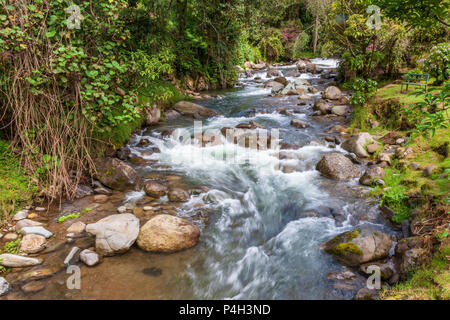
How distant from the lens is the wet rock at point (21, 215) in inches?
164

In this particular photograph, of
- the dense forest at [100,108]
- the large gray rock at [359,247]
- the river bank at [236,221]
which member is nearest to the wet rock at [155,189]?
the river bank at [236,221]

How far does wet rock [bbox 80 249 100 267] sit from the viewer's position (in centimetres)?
358

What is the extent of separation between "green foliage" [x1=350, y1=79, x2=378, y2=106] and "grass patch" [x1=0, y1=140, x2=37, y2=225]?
8541 mm

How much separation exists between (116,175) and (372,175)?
5.23 m

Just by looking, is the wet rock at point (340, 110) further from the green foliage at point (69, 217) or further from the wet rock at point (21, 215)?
the wet rock at point (21, 215)

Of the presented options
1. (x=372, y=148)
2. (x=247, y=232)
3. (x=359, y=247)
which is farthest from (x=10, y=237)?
(x=372, y=148)

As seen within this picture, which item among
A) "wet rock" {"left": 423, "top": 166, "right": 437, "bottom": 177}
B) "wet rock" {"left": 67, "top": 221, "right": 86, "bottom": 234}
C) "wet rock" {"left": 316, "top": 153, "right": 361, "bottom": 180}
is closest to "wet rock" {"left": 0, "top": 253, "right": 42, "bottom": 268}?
"wet rock" {"left": 67, "top": 221, "right": 86, "bottom": 234}

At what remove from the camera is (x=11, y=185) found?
437 centimetres

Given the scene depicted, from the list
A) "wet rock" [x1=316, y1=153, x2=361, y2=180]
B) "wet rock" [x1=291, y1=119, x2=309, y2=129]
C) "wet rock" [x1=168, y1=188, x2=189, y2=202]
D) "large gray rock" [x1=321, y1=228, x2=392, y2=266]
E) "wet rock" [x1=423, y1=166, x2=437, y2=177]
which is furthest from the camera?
"wet rock" [x1=291, y1=119, x2=309, y2=129]

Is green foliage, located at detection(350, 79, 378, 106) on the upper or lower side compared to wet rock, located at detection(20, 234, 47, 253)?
upper

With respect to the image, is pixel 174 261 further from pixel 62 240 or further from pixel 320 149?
pixel 320 149

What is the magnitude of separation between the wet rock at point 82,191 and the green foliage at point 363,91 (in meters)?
7.68

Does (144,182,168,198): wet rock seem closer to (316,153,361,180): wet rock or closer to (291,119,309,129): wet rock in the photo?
(316,153,361,180): wet rock
